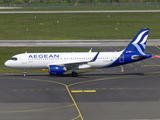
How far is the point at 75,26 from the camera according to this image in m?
111

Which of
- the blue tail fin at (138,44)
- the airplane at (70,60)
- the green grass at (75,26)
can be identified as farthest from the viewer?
the green grass at (75,26)

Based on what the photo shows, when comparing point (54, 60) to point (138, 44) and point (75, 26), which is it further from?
point (75, 26)

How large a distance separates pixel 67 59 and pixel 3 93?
1361cm

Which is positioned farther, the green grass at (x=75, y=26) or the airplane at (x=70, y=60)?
the green grass at (x=75, y=26)

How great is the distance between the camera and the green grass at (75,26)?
95.4 metres

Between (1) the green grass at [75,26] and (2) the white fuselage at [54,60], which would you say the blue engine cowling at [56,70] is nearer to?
(2) the white fuselage at [54,60]

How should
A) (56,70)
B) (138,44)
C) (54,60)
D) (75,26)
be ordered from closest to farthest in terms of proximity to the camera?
(56,70)
(54,60)
(138,44)
(75,26)

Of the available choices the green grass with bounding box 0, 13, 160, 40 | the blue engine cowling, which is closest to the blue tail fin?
the blue engine cowling

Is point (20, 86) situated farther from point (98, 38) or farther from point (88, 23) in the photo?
point (88, 23)

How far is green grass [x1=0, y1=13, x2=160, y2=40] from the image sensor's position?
313ft

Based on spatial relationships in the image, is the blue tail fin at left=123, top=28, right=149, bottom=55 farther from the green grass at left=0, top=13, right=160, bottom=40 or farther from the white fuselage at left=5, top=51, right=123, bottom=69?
the green grass at left=0, top=13, right=160, bottom=40

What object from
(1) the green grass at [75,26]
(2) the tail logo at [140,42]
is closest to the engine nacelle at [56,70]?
(2) the tail logo at [140,42]

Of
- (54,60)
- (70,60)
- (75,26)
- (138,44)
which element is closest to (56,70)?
(54,60)

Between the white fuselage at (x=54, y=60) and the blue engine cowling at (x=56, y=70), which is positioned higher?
the white fuselage at (x=54, y=60)
